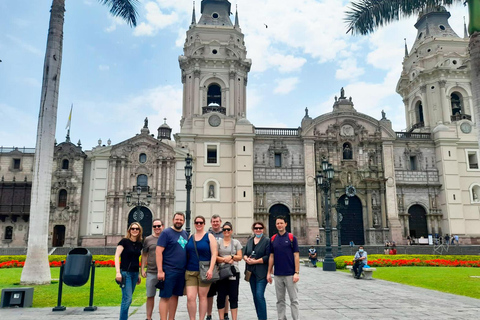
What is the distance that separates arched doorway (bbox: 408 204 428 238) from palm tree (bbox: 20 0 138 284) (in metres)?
34.3

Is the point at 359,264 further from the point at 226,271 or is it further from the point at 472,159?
the point at 472,159

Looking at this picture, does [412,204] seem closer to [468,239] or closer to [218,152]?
[468,239]

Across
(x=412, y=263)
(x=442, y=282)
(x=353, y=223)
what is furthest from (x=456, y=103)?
(x=442, y=282)

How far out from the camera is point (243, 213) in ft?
116

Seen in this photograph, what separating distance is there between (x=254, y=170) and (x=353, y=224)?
10.9m

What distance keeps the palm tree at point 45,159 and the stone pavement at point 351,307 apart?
469 cm

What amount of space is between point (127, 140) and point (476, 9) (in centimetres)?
3019

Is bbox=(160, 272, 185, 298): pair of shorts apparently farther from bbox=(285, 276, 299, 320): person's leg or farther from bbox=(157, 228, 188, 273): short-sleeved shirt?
bbox=(285, 276, 299, 320): person's leg

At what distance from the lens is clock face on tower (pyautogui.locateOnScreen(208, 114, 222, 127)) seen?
3806cm

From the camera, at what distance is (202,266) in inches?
281

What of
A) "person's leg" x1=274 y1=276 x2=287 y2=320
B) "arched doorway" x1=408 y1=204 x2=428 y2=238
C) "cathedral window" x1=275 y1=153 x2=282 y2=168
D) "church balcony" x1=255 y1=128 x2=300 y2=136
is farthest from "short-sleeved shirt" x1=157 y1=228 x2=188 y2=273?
"arched doorway" x1=408 y1=204 x2=428 y2=238

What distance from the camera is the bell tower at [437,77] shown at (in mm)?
42312

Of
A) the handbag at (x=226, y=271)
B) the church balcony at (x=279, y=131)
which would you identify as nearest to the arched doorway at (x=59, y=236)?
the church balcony at (x=279, y=131)

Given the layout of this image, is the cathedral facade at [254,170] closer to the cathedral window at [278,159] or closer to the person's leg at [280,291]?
the cathedral window at [278,159]
